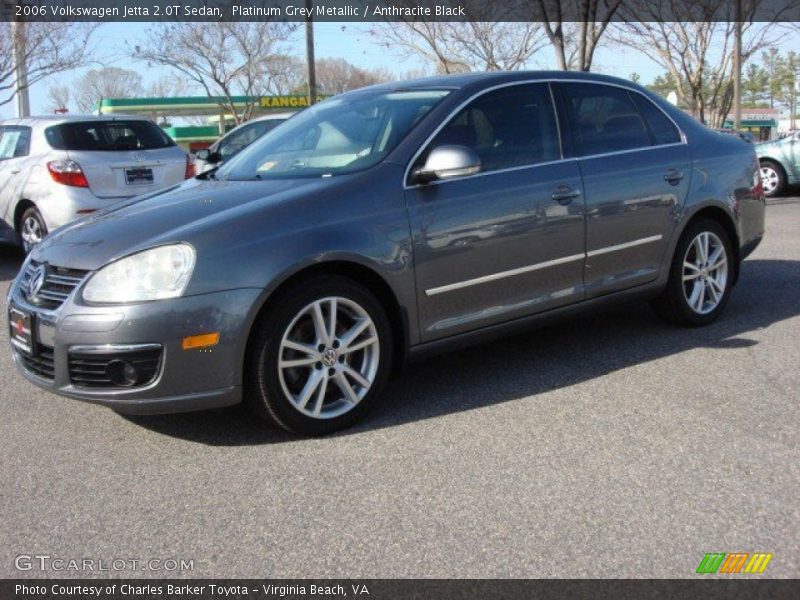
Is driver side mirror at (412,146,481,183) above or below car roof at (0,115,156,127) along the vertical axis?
below

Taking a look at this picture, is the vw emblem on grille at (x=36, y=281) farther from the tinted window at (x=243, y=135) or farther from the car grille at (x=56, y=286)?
the tinted window at (x=243, y=135)

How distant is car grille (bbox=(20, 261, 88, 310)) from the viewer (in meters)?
3.93

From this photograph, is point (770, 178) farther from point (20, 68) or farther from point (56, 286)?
point (20, 68)

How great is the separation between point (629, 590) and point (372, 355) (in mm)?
1851

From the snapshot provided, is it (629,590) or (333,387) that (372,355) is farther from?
(629,590)

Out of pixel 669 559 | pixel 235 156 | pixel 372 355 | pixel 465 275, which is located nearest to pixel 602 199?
pixel 465 275

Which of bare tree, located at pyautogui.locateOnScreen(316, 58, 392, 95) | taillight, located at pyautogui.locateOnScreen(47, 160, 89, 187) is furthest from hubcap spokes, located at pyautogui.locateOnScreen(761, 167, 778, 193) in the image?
bare tree, located at pyautogui.locateOnScreen(316, 58, 392, 95)

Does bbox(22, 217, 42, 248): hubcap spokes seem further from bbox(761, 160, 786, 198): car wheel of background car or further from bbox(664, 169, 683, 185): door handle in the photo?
bbox(761, 160, 786, 198): car wheel of background car

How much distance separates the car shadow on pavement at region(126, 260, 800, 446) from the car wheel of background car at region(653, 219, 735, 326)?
126 mm

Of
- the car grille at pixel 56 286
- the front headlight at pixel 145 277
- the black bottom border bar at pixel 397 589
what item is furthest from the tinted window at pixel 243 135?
the black bottom border bar at pixel 397 589

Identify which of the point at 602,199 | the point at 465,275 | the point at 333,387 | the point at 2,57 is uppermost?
the point at 2,57

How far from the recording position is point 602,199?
5.08 meters

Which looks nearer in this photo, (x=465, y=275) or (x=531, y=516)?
(x=531, y=516)

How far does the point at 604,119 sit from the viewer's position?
5.34 metres
